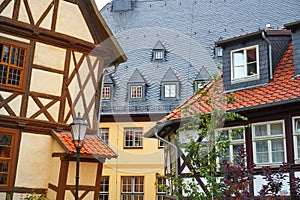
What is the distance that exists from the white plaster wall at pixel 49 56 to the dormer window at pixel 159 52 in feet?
47.1

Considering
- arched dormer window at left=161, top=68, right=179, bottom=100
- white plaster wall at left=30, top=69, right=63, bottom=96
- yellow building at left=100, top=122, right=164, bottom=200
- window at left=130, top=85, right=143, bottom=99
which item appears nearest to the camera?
white plaster wall at left=30, top=69, right=63, bottom=96

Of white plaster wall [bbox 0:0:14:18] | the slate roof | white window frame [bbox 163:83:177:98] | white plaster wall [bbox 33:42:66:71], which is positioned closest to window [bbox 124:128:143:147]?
the slate roof

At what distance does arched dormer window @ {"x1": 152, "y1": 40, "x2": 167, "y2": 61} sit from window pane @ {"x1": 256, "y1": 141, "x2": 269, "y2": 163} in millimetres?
15454

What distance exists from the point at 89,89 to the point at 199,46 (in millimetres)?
14475

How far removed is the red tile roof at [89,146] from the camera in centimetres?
1282

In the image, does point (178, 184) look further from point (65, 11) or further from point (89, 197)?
point (65, 11)

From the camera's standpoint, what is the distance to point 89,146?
44.3 feet

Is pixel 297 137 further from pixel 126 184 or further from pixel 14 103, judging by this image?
pixel 126 184

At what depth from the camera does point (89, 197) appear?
1375 centimetres

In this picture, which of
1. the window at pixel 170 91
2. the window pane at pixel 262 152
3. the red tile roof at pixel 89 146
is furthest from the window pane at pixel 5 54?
the window at pixel 170 91

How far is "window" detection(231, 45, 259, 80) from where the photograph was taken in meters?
14.1

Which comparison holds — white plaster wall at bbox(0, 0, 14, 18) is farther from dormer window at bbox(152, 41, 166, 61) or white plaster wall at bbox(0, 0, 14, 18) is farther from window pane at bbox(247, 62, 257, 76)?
dormer window at bbox(152, 41, 166, 61)

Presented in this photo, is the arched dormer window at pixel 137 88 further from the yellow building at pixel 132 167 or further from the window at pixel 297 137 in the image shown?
the window at pixel 297 137

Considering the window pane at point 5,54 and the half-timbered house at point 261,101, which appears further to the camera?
the window pane at point 5,54
